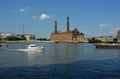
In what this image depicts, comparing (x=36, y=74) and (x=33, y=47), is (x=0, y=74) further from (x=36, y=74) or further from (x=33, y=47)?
(x=33, y=47)

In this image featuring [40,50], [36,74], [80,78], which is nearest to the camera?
[80,78]

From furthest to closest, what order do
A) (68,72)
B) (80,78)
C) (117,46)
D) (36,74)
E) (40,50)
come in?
(117,46), (40,50), (68,72), (36,74), (80,78)

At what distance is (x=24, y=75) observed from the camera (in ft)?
112

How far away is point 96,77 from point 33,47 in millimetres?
56358

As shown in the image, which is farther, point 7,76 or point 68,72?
point 68,72

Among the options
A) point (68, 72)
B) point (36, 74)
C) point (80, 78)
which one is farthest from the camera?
point (68, 72)

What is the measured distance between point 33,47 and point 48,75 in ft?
177

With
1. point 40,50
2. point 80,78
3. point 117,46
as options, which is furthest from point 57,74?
point 117,46

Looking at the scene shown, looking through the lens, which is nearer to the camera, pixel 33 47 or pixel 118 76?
pixel 118 76

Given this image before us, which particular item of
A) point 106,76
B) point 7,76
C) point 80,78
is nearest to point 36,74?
point 7,76

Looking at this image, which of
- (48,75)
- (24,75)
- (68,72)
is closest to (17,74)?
(24,75)

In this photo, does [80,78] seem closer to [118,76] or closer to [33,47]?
[118,76]

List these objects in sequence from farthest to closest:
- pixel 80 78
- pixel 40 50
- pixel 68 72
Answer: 1. pixel 40 50
2. pixel 68 72
3. pixel 80 78

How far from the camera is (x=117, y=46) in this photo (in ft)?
438
